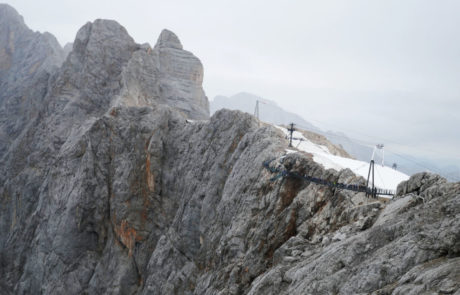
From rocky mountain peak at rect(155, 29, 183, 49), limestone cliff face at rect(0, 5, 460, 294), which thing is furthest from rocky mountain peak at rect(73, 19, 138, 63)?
rocky mountain peak at rect(155, 29, 183, 49)

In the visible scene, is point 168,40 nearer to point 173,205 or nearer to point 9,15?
point 173,205

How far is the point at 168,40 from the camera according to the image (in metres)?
81.4

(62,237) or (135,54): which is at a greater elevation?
(135,54)

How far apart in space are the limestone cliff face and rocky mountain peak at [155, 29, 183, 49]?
1.06 ft

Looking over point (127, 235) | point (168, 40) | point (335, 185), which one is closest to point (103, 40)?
point (168, 40)

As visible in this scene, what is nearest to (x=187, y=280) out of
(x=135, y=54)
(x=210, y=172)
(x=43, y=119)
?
(x=210, y=172)

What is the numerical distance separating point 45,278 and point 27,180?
2346 cm

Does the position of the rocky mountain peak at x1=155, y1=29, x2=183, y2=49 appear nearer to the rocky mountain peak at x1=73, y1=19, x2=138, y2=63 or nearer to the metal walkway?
the rocky mountain peak at x1=73, y1=19, x2=138, y2=63

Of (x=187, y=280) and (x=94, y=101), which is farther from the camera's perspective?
(x=94, y=101)

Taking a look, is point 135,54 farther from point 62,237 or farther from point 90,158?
point 62,237

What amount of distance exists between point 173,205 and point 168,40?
4770cm

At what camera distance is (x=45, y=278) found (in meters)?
51.7

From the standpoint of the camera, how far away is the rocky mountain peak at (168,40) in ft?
265

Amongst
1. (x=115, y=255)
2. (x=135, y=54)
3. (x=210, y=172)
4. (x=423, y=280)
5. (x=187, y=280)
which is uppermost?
(x=135, y=54)
